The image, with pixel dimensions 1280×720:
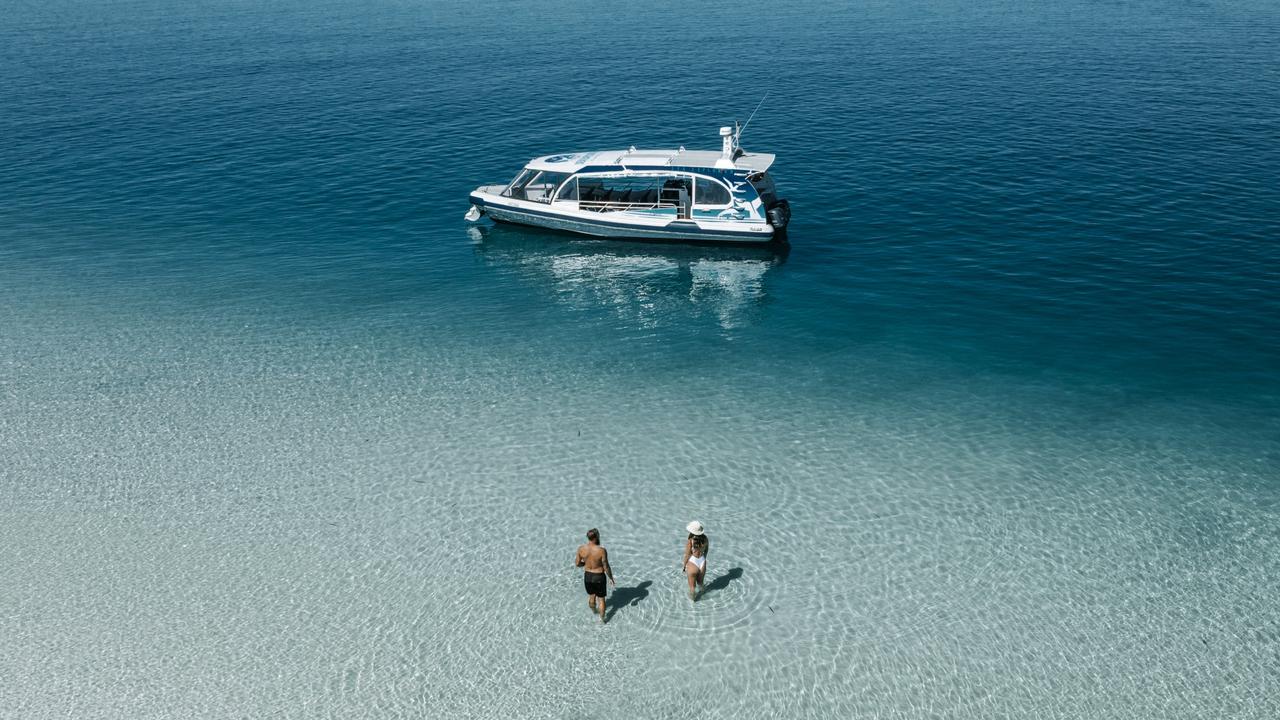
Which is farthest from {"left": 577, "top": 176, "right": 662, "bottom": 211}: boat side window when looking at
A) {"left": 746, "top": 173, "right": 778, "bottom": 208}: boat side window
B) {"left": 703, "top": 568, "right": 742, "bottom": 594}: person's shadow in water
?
{"left": 703, "top": 568, "right": 742, "bottom": 594}: person's shadow in water

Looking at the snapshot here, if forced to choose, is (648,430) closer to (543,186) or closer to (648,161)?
(648,161)

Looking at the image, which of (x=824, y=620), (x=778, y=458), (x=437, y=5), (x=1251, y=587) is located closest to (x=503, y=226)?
(x=778, y=458)

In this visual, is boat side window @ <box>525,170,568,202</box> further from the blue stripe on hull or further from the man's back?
the man's back

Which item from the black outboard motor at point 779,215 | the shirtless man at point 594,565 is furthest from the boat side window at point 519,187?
the shirtless man at point 594,565

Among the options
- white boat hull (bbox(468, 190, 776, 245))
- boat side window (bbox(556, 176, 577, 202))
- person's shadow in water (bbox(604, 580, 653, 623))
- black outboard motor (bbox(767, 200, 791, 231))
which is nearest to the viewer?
person's shadow in water (bbox(604, 580, 653, 623))

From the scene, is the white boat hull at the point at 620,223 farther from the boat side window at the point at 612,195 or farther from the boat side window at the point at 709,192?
the boat side window at the point at 709,192

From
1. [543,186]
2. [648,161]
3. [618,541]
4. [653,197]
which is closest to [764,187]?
[653,197]
